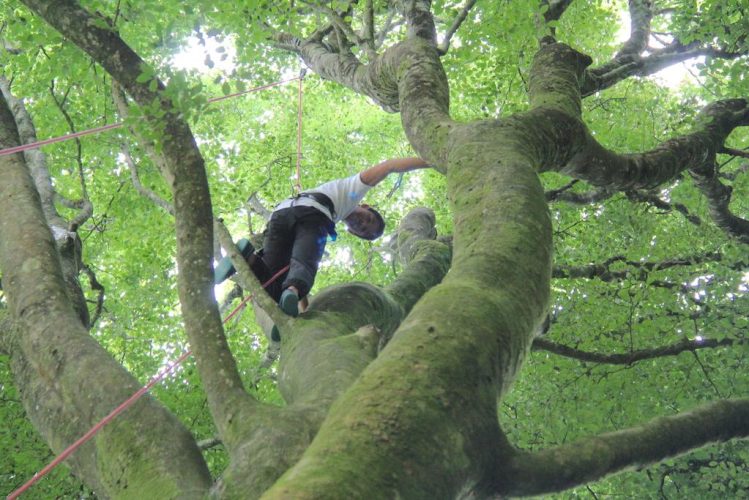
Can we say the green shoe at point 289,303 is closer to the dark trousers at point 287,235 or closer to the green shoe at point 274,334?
the green shoe at point 274,334

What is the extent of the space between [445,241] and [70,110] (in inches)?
246

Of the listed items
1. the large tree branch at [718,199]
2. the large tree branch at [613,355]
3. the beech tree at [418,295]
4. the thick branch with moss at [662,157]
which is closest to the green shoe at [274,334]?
the beech tree at [418,295]

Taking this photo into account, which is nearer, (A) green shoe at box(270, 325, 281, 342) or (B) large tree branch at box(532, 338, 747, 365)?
(A) green shoe at box(270, 325, 281, 342)

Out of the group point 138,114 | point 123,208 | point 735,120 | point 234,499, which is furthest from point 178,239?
point 123,208

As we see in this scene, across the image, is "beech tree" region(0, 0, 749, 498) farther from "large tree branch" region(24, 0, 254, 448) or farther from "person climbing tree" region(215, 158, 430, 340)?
"person climbing tree" region(215, 158, 430, 340)

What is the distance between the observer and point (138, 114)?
3.05 m

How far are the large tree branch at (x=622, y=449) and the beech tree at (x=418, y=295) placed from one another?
14 mm

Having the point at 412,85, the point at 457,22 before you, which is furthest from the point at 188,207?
the point at 457,22

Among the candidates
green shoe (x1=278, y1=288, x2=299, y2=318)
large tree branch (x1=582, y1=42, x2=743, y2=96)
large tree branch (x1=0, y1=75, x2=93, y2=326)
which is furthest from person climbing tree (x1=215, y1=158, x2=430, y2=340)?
large tree branch (x1=582, y1=42, x2=743, y2=96)

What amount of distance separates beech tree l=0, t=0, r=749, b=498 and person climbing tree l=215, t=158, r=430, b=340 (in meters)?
0.31

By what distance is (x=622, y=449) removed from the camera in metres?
2.74

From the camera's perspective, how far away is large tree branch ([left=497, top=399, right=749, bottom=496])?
90.4 inches

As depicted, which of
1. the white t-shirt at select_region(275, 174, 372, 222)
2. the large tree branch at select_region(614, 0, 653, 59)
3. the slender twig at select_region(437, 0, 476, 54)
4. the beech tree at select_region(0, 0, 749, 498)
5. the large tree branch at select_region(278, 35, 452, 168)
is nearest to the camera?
the beech tree at select_region(0, 0, 749, 498)

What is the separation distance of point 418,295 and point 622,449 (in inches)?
116
